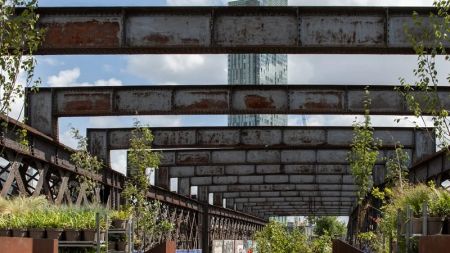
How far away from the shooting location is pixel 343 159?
32.1 metres

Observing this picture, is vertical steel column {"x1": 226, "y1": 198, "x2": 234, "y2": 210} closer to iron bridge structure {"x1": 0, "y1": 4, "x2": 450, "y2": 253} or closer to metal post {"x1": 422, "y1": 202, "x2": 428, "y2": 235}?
iron bridge structure {"x1": 0, "y1": 4, "x2": 450, "y2": 253}

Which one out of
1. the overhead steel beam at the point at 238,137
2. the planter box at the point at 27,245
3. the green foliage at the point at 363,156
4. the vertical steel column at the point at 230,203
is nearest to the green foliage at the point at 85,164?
the overhead steel beam at the point at 238,137

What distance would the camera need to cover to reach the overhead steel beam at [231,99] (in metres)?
21.3

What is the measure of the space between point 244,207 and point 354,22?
51.1m

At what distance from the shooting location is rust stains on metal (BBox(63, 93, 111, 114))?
21.1 m

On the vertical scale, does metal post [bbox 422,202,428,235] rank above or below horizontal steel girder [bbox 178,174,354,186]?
below

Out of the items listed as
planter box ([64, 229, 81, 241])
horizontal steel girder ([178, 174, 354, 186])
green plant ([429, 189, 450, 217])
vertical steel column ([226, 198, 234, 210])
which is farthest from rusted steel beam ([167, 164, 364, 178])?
green plant ([429, 189, 450, 217])

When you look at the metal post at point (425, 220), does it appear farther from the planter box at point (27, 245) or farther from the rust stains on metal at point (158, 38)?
the rust stains on metal at point (158, 38)

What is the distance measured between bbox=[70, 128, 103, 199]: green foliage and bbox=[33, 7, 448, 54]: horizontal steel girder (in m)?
5.48

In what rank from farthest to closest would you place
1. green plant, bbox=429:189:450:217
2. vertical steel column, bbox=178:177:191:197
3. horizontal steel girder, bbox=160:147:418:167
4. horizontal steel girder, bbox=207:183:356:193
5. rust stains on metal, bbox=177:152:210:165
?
horizontal steel girder, bbox=207:183:356:193 → vertical steel column, bbox=178:177:191:197 → rust stains on metal, bbox=177:152:210:165 → horizontal steel girder, bbox=160:147:418:167 → green plant, bbox=429:189:450:217

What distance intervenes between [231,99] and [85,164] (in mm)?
4950

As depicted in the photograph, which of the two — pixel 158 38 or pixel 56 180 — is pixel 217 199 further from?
pixel 158 38

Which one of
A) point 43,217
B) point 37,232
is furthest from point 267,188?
point 37,232

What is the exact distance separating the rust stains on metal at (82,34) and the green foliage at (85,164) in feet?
17.6
